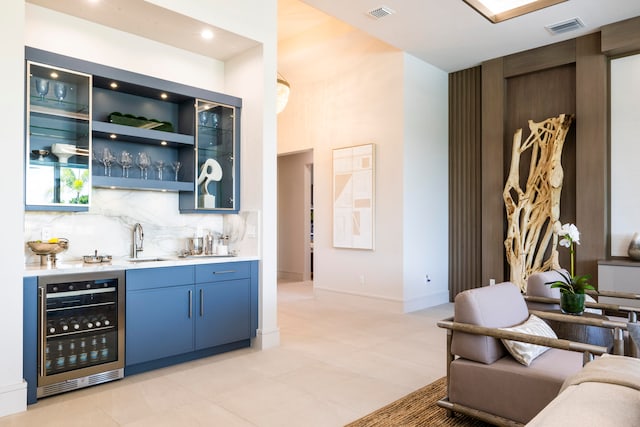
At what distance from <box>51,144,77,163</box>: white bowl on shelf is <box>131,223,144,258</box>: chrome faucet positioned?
0.85m

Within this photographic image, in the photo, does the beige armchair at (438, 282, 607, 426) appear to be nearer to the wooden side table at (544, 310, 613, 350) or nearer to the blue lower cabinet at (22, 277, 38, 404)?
the wooden side table at (544, 310, 613, 350)

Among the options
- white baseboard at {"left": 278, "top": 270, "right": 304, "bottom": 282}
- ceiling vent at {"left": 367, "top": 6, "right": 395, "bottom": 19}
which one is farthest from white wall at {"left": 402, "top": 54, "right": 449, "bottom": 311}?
white baseboard at {"left": 278, "top": 270, "right": 304, "bottom": 282}

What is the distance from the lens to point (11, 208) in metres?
2.83

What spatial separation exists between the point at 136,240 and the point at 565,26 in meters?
5.22

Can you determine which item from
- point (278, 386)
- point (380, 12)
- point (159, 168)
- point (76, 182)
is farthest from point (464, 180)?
point (76, 182)

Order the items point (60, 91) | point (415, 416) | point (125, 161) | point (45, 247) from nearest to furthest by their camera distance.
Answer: point (415, 416) → point (45, 247) → point (60, 91) → point (125, 161)

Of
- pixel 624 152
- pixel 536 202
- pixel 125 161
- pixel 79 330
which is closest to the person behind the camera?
pixel 79 330

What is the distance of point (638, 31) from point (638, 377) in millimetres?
4972

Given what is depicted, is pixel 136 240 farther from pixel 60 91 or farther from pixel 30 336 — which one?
pixel 60 91

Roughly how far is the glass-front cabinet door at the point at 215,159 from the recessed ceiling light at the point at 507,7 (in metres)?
2.80

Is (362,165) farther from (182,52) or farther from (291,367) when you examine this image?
(291,367)

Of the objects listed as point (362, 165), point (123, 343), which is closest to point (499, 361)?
point (123, 343)

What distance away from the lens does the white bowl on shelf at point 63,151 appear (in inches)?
134

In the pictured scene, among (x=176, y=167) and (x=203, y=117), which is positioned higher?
(x=203, y=117)
